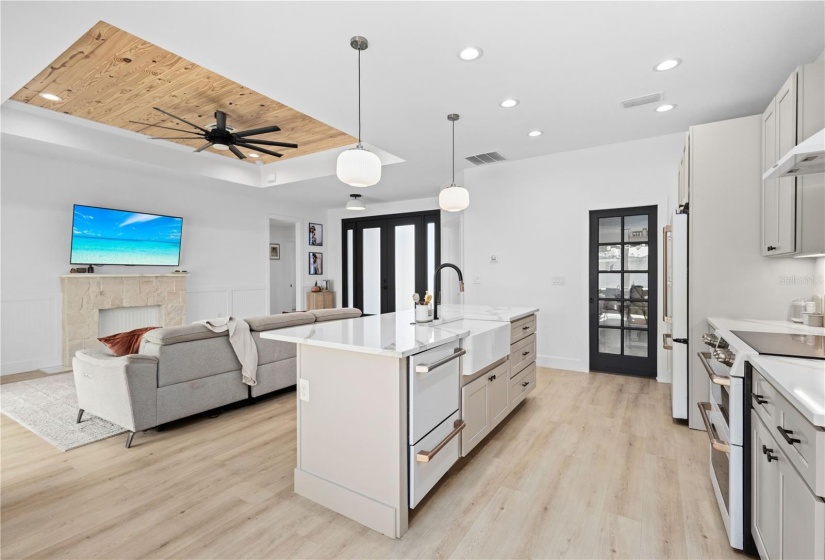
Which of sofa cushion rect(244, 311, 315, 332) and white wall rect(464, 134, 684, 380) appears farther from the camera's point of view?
white wall rect(464, 134, 684, 380)

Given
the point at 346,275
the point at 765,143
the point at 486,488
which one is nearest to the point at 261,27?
the point at 486,488

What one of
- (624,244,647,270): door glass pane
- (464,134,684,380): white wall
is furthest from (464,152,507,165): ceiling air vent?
(624,244,647,270): door glass pane

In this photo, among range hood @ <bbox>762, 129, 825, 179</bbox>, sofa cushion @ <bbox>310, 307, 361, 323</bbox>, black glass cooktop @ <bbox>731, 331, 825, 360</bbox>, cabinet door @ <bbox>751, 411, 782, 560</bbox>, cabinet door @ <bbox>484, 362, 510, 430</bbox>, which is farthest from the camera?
sofa cushion @ <bbox>310, 307, 361, 323</bbox>

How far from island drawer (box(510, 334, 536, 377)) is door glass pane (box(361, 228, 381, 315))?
4.96m

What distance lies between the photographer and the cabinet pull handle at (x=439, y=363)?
1809mm

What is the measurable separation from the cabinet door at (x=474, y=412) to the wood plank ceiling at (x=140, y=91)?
333 centimetres

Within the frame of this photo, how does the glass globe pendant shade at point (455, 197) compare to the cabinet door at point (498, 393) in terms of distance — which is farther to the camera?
the glass globe pendant shade at point (455, 197)

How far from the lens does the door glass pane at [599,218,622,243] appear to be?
461 centimetres

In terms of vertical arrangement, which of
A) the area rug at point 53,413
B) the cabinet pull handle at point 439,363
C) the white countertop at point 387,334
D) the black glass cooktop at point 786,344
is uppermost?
the white countertop at point 387,334

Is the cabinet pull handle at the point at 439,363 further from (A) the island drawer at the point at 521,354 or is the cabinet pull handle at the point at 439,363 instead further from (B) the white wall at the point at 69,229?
(B) the white wall at the point at 69,229

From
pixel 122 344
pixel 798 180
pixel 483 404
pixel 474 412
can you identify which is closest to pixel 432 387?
pixel 474 412

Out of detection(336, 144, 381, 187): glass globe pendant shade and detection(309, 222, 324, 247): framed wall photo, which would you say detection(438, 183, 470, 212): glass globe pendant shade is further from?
detection(309, 222, 324, 247): framed wall photo

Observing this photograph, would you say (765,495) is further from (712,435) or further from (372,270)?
(372,270)

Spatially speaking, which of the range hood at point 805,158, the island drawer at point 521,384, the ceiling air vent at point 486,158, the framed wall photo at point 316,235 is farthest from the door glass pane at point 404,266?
the range hood at point 805,158
